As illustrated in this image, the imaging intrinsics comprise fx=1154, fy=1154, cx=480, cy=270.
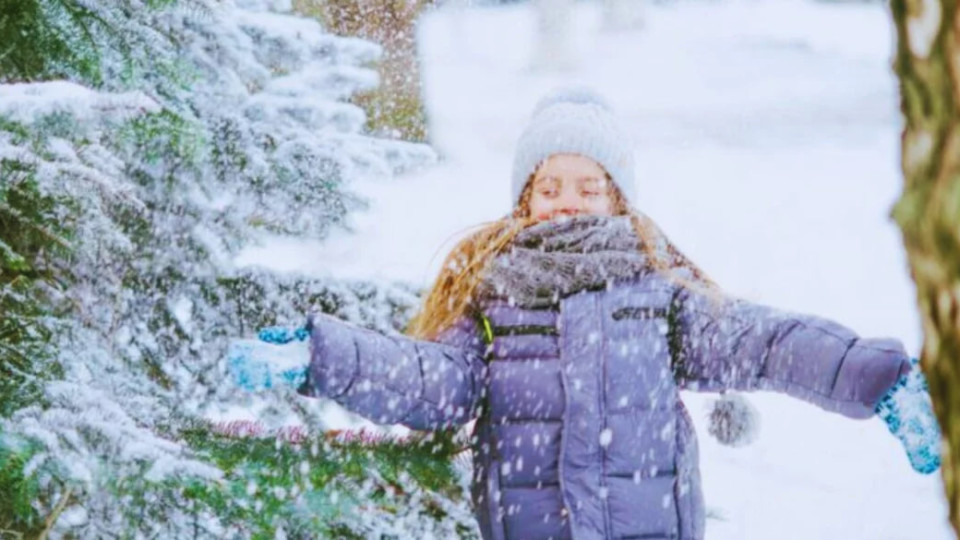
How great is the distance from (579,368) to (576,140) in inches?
25.5

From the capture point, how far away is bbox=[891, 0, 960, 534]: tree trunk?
0.86 m

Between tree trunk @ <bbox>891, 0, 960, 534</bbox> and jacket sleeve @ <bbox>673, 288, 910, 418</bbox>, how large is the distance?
138 cm

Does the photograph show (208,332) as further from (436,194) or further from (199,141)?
(436,194)

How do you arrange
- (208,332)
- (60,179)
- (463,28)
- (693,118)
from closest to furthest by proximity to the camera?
(60,179)
(208,332)
(693,118)
(463,28)

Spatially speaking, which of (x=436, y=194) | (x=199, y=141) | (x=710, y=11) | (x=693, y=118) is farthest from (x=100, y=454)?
(x=710, y=11)

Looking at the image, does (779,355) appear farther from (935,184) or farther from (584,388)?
(935,184)

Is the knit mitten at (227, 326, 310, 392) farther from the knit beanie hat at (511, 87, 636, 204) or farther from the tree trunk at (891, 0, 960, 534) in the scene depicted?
the tree trunk at (891, 0, 960, 534)

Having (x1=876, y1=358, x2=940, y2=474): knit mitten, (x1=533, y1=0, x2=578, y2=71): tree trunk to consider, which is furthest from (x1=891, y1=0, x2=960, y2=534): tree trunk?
(x1=533, y1=0, x2=578, y2=71): tree trunk

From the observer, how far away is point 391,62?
33.4ft

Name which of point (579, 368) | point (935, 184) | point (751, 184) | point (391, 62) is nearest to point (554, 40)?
point (751, 184)

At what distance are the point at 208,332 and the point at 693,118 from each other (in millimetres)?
12056

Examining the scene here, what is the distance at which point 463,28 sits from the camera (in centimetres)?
1964

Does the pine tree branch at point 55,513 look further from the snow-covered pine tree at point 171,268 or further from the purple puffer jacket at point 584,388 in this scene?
the purple puffer jacket at point 584,388

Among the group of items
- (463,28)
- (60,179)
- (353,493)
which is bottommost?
(353,493)
